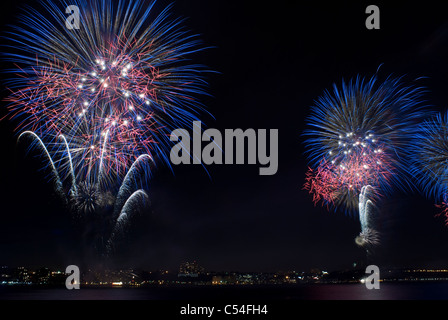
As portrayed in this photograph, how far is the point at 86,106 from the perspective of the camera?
27594mm

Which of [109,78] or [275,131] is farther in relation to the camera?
[275,131]
